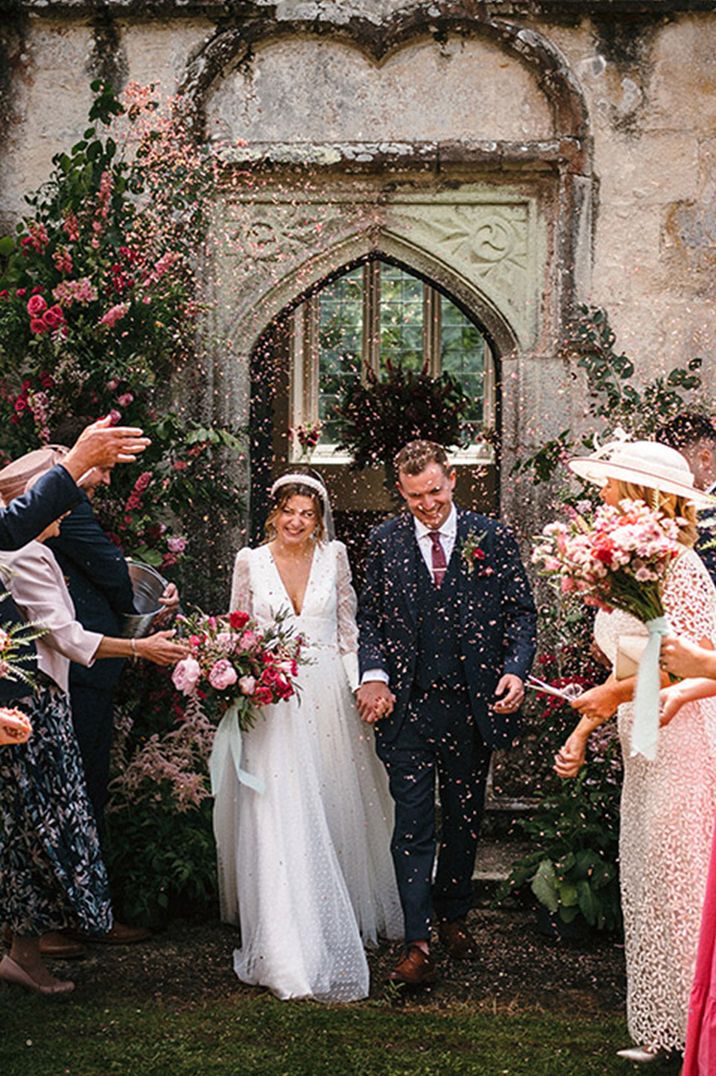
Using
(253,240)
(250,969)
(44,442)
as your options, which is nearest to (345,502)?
(253,240)

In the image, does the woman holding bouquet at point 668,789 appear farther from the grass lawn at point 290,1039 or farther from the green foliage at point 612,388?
the green foliage at point 612,388

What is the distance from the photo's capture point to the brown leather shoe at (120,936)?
19.0 feet

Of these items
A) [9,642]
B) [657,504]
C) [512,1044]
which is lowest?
[512,1044]

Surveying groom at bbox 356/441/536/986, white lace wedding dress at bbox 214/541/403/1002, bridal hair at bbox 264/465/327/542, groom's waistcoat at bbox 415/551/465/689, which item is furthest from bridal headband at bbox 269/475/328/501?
groom's waistcoat at bbox 415/551/465/689

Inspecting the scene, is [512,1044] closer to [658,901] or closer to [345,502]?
[658,901]

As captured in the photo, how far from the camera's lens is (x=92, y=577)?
5.65 metres

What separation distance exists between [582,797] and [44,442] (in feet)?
9.19

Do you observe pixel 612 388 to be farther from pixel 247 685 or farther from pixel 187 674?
pixel 187 674

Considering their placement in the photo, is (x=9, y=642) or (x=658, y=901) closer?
(x=9, y=642)

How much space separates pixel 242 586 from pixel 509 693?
122 centimetres

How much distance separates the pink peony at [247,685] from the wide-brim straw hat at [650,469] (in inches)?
64.6

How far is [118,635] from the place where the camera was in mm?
5730

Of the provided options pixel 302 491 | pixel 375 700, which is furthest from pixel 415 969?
pixel 302 491

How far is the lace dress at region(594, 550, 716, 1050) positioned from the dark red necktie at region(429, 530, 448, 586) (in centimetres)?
124
